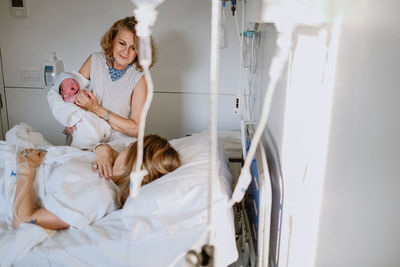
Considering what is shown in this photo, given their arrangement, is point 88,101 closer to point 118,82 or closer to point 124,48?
point 118,82

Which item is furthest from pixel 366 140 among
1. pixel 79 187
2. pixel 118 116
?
pixel 118 116

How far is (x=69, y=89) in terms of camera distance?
2.02m

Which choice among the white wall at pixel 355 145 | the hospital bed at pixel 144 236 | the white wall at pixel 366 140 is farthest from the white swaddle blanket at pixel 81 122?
the white wall at pixel 366 140

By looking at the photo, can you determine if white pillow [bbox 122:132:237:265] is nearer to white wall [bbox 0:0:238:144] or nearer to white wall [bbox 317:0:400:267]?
white wall [bbox 317:0:400:267]

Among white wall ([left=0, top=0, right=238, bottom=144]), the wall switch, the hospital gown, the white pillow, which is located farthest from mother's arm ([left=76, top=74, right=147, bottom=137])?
the wall switch

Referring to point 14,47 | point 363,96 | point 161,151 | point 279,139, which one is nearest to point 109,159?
point 161,151

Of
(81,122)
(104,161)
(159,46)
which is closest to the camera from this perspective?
(104,161)

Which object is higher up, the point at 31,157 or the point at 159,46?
the point at 159,46

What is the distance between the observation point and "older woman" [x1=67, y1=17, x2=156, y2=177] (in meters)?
2.03

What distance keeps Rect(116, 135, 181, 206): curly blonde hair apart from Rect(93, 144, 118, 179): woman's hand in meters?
0.08

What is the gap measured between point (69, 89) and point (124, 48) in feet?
1.27

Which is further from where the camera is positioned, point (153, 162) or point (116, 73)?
point (116, 73)

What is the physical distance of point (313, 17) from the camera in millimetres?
716

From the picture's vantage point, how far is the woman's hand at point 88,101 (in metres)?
2.01
